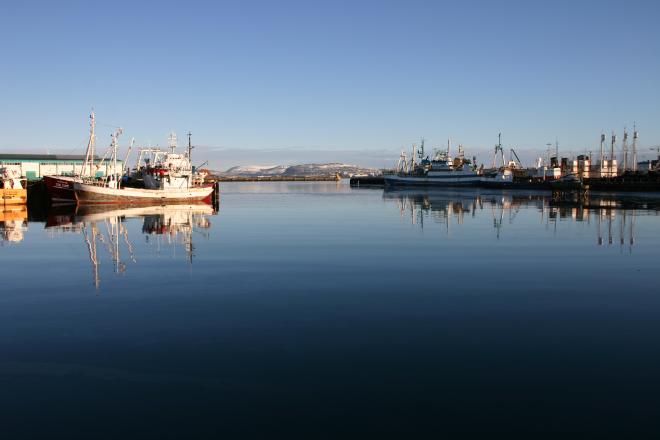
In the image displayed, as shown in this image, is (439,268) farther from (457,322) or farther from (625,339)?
(625,339)

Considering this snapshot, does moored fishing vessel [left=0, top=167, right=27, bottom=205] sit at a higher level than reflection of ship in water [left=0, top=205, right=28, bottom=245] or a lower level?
higher

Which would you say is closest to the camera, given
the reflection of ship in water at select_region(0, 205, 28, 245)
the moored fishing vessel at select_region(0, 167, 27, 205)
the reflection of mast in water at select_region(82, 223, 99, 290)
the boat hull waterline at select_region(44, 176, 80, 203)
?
the reflection of mast in water at select_region(82, 223, 99, 290)

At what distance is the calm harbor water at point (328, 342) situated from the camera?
807 centimetres

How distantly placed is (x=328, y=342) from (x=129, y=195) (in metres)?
59.7

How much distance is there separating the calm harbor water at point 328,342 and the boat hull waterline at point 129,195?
41.5 metres

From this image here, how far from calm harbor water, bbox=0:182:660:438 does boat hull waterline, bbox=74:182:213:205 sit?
136 ft

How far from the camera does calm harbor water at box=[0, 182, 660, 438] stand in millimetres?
8070

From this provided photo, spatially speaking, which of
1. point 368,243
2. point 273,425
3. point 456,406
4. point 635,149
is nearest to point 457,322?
point 456,406

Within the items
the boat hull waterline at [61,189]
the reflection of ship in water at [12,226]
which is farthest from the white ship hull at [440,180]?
the reflection of ship in water at [12,226]

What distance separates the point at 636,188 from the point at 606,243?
8795 cm

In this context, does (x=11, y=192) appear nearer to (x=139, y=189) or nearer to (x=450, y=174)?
(x=139, y=189)

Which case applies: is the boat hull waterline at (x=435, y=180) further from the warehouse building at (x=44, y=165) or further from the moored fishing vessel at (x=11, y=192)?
the moored fishing vessel at (x=11, y=192)

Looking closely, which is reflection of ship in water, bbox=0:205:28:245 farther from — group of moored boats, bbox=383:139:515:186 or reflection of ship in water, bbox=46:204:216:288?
group of moored boats, bbox=383:139:515:186

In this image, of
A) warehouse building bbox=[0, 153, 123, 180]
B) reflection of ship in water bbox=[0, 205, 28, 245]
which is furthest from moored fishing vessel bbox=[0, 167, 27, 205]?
warehouse building bbox=[0, 153, 123, 180]
